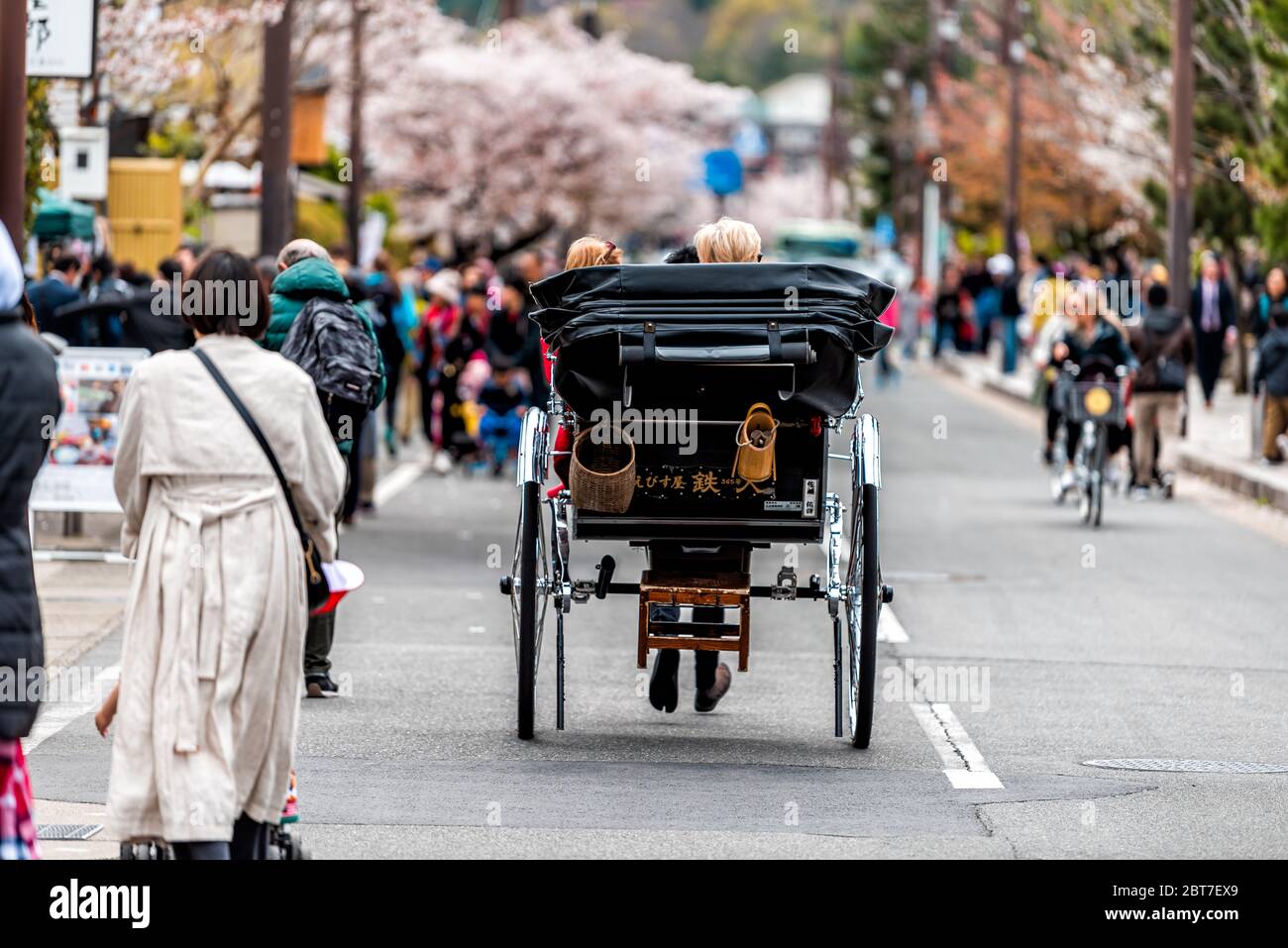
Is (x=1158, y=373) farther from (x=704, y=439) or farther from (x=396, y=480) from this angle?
(x=704, y=439)

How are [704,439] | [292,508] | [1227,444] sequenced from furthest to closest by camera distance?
[1227,444] → [704,439] → [292,508]

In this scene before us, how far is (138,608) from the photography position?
6094 mm

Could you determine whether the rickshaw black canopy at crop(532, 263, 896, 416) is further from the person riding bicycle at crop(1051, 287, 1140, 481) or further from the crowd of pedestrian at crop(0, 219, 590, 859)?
the person riding bicycle at crop(1051, 287, 1140, 481)

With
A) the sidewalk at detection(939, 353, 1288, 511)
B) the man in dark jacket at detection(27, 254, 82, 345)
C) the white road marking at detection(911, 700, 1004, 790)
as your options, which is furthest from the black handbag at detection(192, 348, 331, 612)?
the sidewalk at detection(939, 353, 1288, 511)

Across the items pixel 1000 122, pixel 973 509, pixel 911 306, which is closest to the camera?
pixel 973 509

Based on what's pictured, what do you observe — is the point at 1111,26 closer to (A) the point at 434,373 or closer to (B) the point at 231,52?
(B) the point at 231,52

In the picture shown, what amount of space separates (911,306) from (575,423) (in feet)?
124

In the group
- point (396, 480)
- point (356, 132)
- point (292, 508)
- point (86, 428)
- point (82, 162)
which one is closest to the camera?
point (292, 508)

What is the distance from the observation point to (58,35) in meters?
13.4

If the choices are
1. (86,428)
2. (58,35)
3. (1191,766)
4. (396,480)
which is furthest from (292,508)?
Answer: (396,480)

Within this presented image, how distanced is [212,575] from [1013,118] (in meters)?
37.6

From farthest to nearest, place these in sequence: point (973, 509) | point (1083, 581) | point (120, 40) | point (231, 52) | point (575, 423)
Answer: point (231, 52) → point (120, 40) → point (973, 509) → point (1083, 581) → point (575, 423)
